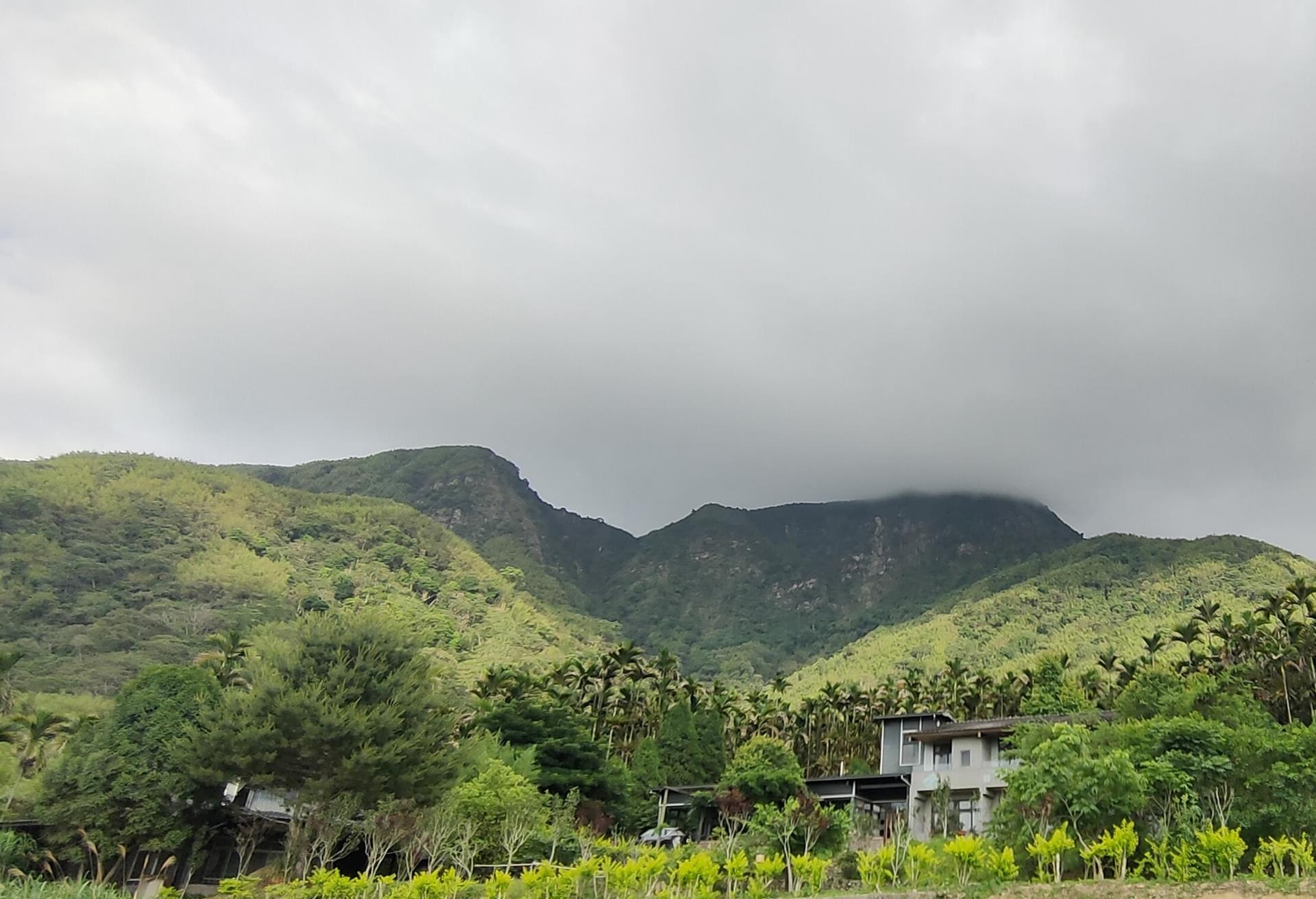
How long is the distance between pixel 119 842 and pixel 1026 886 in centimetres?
2863

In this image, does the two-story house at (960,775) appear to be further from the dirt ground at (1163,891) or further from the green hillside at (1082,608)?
the green hillside at (1082,608)

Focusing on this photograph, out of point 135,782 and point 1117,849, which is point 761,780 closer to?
point 1117,849

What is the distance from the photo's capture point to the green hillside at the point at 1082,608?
97.2 m

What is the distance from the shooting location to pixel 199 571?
118m

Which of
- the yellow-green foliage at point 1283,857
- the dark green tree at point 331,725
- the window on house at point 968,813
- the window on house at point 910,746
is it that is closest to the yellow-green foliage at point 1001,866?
the yellow-green foliage at point 1283,857

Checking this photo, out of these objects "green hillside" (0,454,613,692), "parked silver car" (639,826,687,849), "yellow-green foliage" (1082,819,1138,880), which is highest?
"green hillside" (0,454,613,692)

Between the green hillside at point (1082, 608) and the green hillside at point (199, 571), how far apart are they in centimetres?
4088

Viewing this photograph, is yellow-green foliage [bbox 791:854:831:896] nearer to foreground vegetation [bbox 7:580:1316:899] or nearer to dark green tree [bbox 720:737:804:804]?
foreground vegetation [bbox 7:580:1316:899]

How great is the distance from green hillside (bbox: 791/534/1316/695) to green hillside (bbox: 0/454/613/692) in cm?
4088

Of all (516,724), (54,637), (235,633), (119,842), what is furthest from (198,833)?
(54,637)

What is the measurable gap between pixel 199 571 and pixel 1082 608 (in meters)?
109

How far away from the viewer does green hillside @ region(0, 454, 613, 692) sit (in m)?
93.4

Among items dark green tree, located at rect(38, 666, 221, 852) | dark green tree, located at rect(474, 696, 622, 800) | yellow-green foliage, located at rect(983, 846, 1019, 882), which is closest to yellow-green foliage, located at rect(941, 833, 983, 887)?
yellow-green foliage, located at rect(983, 846, 1019, 882)

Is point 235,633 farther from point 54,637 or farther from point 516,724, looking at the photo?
point 54,637
